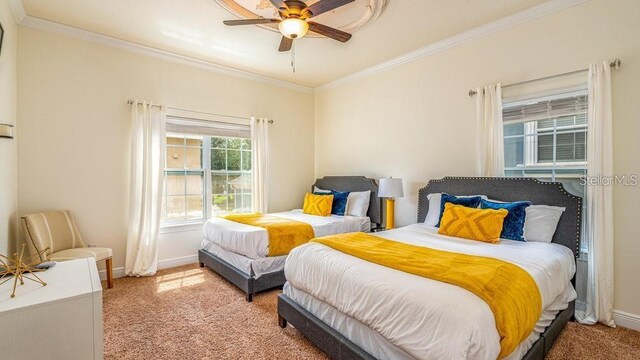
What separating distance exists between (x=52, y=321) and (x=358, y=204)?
337 centimetres

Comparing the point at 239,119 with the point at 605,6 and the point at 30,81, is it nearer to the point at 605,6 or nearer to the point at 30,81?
the point at 30,81

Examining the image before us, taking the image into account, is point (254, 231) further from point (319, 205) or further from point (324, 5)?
point (324, 5)

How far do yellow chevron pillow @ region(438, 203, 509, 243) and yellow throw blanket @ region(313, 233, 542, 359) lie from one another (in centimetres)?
72

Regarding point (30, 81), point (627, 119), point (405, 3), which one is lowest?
point (627, 119)

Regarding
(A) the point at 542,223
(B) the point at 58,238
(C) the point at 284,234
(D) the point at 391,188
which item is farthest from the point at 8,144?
(A) the point at 542,223

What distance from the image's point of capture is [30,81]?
3.05 m

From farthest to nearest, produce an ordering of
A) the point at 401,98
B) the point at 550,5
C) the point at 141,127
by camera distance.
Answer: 1. the point at 401,98
2. the point at 141,127
3. the point at 550,5

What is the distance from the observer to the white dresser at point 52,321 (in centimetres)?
129

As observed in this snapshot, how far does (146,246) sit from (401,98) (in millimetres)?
3821

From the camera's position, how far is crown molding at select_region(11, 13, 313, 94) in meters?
3.09

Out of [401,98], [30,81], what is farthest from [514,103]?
[30,81]

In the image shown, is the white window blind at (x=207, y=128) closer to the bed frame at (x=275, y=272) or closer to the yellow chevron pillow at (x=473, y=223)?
the bed frame at (x=275, y=272)

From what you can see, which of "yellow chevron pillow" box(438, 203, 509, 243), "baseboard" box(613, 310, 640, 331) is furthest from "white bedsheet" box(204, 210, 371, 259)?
"baseboard" box(613, 310, 640, 331)

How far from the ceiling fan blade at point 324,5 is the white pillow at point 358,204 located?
2.53m
